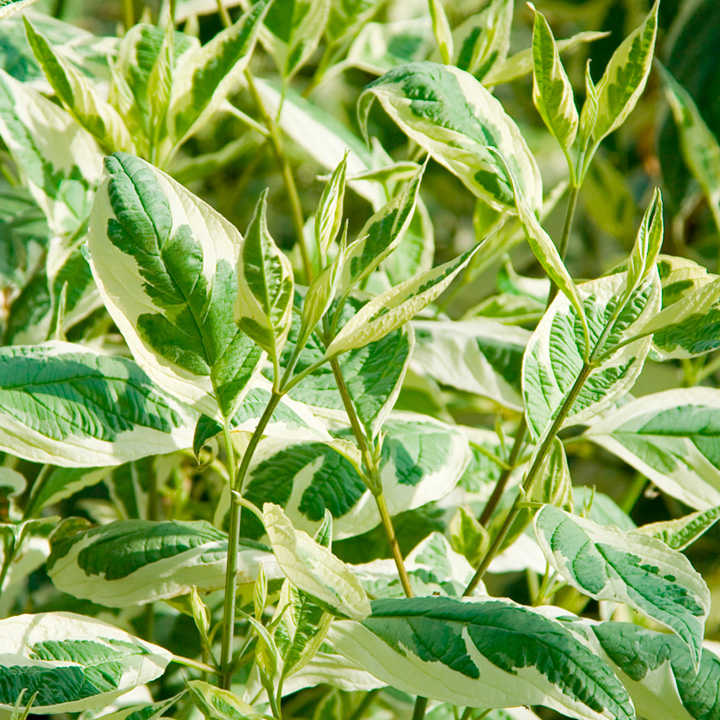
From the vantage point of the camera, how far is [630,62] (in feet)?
1.31

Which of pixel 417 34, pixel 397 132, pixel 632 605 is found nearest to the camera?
pixel 632 605

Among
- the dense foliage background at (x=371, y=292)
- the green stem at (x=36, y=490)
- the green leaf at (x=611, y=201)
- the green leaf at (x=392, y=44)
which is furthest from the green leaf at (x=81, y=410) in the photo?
the green leaf at (x=611, y=201)

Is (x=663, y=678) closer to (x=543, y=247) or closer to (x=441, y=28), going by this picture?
(x=543, y=247)

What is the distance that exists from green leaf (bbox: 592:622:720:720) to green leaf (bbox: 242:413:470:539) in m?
0.11

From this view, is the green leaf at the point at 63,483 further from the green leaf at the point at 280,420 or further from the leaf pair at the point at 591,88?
the leaf pair at the point at 591,88

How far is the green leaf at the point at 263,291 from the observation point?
322 millimetres

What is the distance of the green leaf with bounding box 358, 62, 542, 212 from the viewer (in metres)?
0.40

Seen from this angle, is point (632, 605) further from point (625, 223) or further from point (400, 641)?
point (625, 223)

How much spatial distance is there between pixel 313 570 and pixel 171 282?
12 centimetres

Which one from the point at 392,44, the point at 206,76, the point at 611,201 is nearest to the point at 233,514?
the point at 206,76

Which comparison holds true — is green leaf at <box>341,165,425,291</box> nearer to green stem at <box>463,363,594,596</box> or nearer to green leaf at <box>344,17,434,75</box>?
green stem at <box>463,363,594,596</box>

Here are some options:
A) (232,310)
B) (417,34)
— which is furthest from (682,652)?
(417,34)

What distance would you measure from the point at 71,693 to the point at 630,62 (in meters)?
0.34

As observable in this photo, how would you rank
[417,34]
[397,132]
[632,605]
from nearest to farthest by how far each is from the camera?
1. [632,605]
2. [417,34]
3. [397,132]
